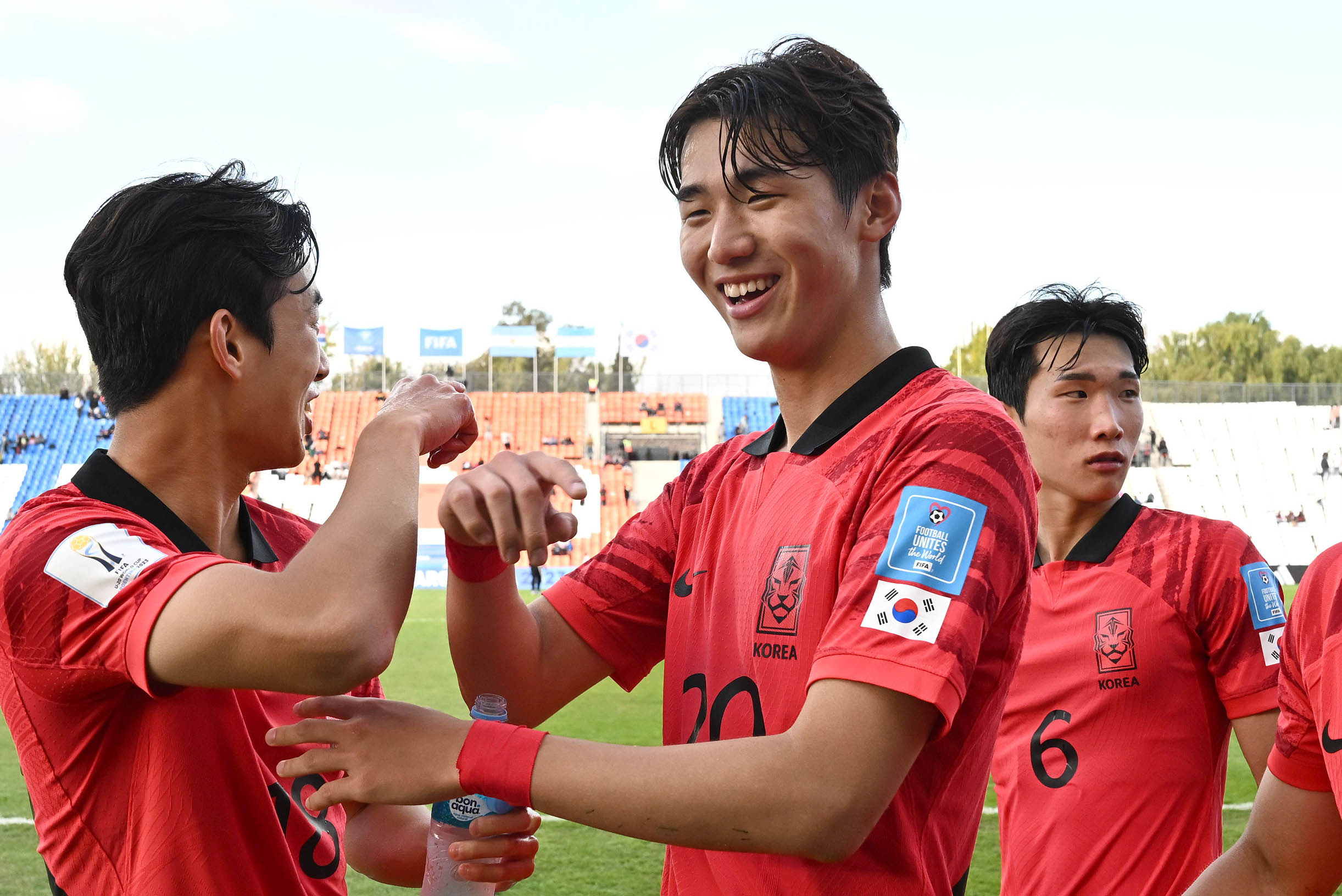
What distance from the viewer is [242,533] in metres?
2.50

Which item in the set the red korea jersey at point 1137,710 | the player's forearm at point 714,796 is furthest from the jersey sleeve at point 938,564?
the red korea jersey at point 1137,710

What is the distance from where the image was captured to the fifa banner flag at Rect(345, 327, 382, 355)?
4384 centimetres

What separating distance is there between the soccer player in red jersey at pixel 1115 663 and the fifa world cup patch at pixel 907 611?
2.13 m

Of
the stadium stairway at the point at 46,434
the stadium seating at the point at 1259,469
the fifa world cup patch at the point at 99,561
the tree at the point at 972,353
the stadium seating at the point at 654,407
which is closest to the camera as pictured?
the fifa world cup patch at the point at 99,561

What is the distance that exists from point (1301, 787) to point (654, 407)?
40.8m

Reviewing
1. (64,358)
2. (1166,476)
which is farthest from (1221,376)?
(64,358)

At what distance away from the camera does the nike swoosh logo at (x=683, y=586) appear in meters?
2.27

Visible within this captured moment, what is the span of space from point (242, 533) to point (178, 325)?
52 centimetres

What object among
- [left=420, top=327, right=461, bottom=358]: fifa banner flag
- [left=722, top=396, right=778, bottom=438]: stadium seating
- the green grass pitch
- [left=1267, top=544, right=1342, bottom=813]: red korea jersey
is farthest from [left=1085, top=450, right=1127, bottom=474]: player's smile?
[left=420, top=327, right=461, bottom=358]: fifa banner flag

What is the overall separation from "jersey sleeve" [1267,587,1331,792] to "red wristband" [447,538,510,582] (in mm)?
1509

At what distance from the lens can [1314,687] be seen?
6.79 feet

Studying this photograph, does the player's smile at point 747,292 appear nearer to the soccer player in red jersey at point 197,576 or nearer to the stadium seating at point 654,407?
the soccer player in red jersey at point 197,576

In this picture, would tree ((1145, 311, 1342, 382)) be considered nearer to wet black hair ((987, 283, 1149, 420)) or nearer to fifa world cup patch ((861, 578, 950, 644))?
wet black hair ((987, 283, 1149, 420))

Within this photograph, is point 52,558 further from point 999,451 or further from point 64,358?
point 64,358
